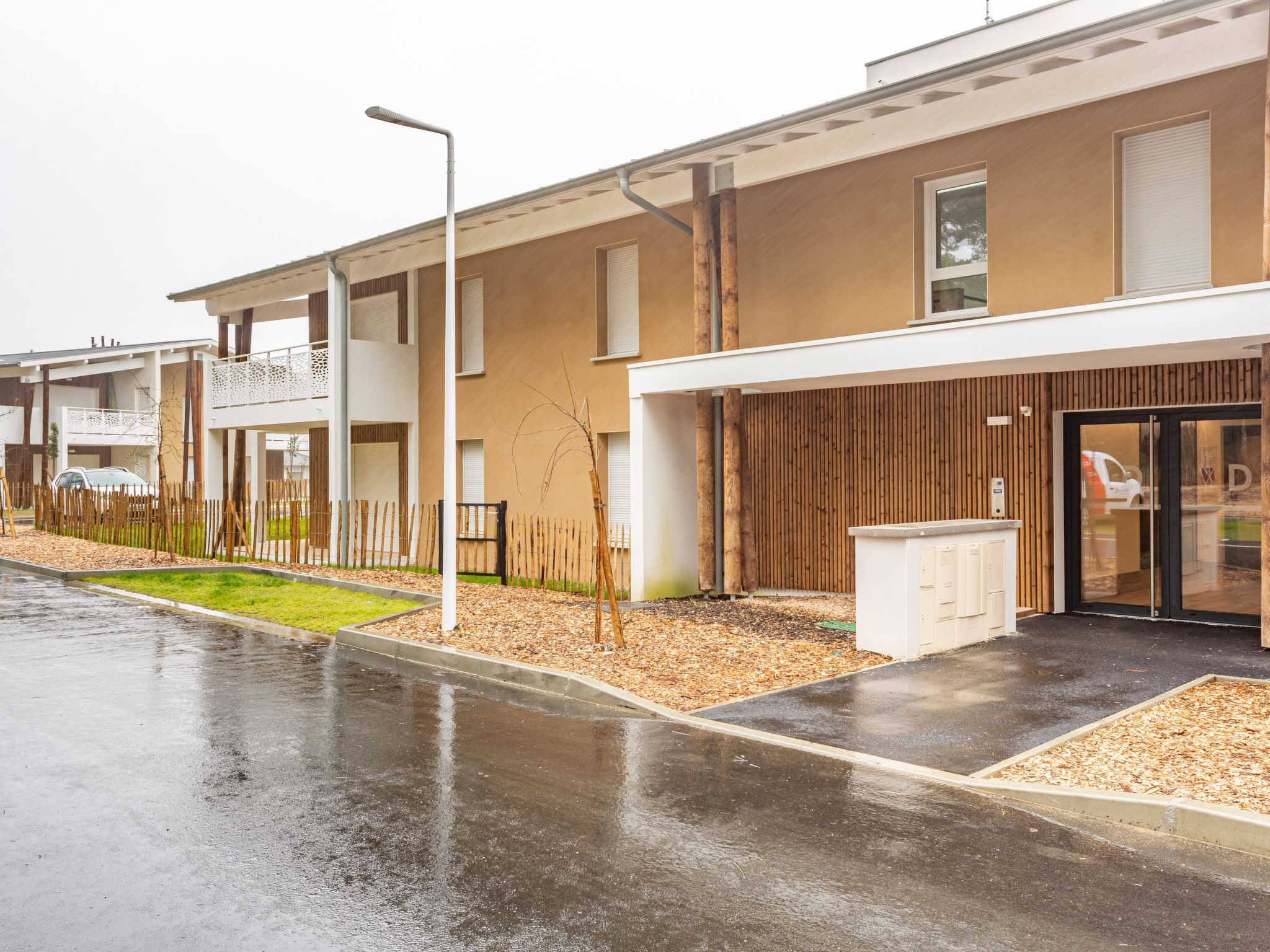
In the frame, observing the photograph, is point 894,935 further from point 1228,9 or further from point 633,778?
point 1228,9

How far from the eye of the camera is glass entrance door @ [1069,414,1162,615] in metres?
12.2

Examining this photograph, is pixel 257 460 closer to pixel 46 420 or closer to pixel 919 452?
pixel 46 420

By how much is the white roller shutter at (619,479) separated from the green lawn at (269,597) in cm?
430

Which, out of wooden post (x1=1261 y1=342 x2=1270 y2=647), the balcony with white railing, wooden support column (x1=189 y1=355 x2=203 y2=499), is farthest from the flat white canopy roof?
the balcony with white railing

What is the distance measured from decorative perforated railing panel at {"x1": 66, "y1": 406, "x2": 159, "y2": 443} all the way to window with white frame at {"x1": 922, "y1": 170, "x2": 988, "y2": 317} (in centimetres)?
3314

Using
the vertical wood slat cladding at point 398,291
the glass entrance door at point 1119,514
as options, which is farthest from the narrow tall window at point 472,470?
the glass entrance door at point 1119,514

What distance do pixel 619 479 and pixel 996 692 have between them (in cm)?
982

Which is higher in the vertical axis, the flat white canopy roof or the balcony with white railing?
the balcony with white railing

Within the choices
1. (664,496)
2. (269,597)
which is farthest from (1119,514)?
(269,597)

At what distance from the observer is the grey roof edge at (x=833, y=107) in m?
9.67

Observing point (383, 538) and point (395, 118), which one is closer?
point (395, 118)

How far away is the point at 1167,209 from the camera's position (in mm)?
11836

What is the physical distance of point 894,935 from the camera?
417 centimetres

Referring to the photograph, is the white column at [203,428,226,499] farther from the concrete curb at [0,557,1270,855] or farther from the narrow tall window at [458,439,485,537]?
the concrete curb at [0,557,1270,855]
